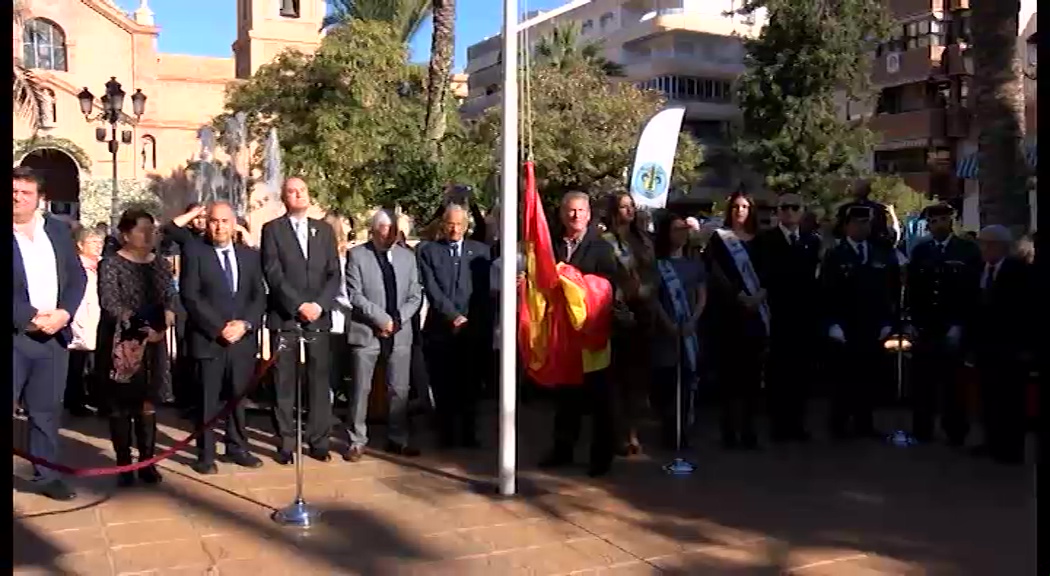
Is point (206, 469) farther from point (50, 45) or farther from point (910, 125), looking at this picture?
point (50, 45)

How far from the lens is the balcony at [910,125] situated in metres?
38.1

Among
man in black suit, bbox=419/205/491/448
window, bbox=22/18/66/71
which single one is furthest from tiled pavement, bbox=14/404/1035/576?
window, bbox=22/18/66/71

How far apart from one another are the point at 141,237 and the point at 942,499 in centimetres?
500

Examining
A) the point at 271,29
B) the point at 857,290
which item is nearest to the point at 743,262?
the point at 857,290

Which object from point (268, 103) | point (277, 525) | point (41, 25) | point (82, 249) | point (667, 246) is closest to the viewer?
point (277, 525)

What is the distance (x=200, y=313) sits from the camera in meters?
6.49

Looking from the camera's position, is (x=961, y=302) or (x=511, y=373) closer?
(x=511, y=373)

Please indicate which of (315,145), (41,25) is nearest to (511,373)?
(315,145)

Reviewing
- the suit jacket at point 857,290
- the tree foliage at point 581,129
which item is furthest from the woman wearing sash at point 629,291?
the tree foliage at point 581,129

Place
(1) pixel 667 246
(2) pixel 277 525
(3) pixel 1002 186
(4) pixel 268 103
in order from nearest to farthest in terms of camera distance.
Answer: (2) pixel 277 525
(1) pixel 667 246
(3) pixel 1002 186
(4) pixel 268 103

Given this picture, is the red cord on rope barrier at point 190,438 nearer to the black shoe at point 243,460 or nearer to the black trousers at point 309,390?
the black trousers at point 309,390

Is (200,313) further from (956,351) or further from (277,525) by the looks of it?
(956,351)

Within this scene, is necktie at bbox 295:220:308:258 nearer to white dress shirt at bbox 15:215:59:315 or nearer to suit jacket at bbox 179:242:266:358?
suit jacket at bbox 179:242:266:358

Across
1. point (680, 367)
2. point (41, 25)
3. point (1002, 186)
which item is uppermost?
point (41, 25)
